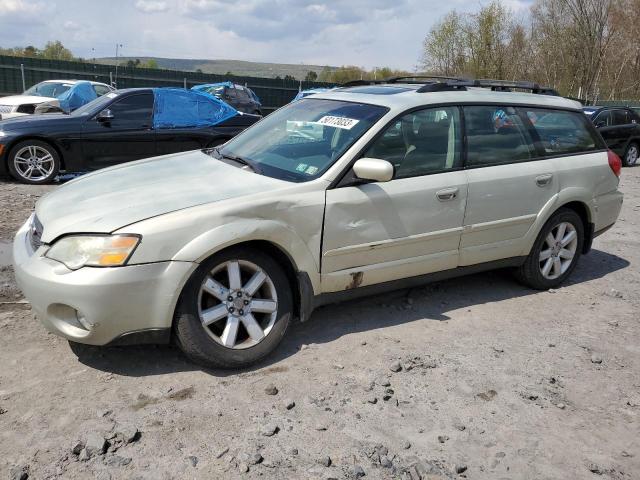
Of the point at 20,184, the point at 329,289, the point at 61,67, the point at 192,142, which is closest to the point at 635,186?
the point at 192,142

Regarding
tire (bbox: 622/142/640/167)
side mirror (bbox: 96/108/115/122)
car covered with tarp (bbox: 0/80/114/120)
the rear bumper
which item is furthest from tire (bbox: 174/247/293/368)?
tire (bbox: 622/142/640/167)

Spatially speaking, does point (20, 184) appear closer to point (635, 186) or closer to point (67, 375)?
point (67, 375)

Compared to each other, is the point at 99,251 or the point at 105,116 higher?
the point at 105,116

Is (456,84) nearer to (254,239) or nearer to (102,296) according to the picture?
(254,239)

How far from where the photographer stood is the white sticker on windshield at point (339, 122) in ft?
13.6

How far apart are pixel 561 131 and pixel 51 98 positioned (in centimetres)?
1267

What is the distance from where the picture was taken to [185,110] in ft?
31.8

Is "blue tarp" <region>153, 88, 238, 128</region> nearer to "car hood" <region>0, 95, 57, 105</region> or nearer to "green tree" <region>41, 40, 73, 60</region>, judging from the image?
"car hood" <region>0, 95, 57, 105</region>

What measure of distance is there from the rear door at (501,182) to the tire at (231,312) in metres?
1.64

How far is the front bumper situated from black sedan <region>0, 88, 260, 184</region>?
5986 mm

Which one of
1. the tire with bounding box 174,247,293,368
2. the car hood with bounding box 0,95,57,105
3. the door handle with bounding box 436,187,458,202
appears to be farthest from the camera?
the car hood with bounding box 0,95,57,105

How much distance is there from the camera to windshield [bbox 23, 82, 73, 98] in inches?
596

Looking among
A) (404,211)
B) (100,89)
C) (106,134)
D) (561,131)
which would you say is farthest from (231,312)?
(100,89)

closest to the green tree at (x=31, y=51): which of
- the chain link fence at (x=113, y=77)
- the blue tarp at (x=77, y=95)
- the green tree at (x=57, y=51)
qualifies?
the green tree at (x=57, y=51)
